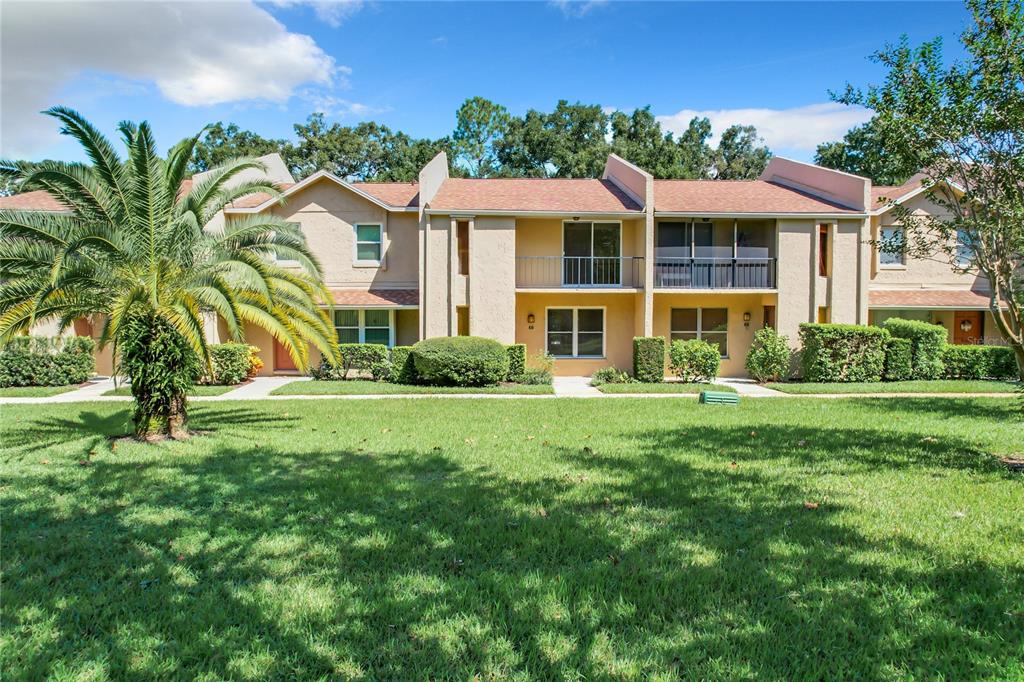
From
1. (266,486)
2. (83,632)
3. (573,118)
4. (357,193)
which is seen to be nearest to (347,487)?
(266,486)

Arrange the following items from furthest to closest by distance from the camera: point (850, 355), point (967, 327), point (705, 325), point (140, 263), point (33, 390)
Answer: point (967, 327) < point (705, 325) < point (850, 355) < point (33, 390) < point (140, 263)

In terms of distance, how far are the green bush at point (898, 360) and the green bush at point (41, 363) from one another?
25.1 meters

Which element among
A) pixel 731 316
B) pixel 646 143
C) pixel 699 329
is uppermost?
pixel 646 143

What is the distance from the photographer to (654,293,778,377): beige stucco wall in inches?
827

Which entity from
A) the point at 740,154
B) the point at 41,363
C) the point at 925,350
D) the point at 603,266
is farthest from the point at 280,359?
the point at 740,154

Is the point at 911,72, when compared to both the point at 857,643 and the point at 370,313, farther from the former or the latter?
the point at 370,313

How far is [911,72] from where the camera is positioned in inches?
312

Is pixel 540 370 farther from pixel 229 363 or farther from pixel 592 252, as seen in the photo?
pixel 229 363

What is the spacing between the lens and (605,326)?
21.1m

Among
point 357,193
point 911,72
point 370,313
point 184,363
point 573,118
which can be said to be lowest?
point 184,363

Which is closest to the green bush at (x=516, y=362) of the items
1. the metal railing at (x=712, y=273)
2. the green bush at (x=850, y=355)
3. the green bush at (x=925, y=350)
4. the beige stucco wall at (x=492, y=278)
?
the beige stucco wall at (x=492, y=278)

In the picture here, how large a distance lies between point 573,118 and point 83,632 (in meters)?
43.1

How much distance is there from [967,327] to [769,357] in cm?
964

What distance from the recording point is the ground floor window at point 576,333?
2112 cm
